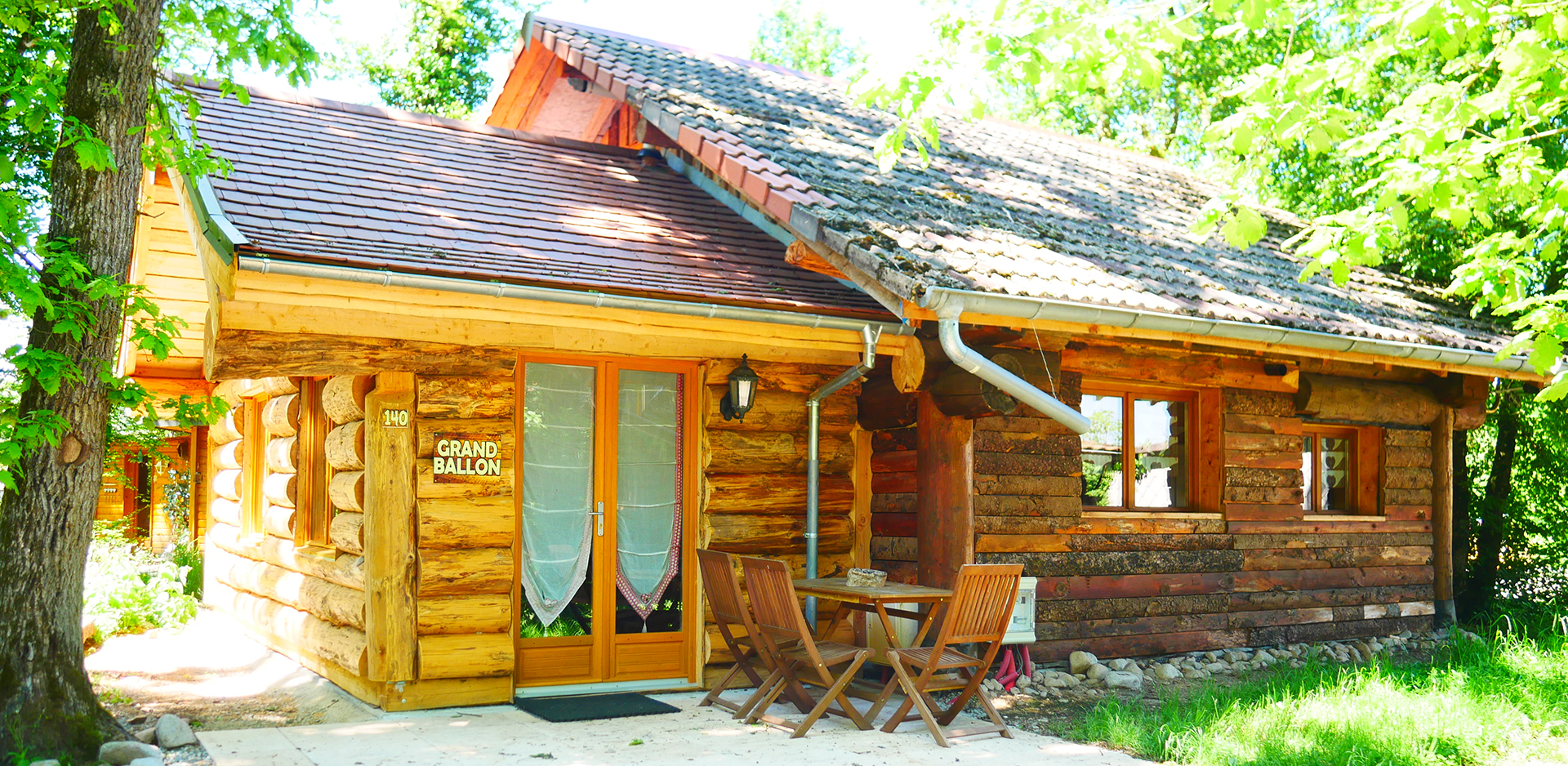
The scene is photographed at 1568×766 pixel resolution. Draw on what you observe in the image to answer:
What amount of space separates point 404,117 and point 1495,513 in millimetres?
9833

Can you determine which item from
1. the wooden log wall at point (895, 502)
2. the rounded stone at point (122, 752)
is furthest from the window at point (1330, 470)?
the rounded stone at point (122, 752)

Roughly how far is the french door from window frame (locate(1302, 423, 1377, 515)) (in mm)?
4992

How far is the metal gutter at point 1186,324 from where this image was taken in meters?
5.70

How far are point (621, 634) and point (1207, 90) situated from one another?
1496cm

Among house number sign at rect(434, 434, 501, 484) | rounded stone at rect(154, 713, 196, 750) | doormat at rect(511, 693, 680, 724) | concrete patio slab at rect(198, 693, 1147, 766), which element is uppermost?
house number sign at rect(434, 434, 501, 484)

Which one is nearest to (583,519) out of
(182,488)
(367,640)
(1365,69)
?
(367,640)

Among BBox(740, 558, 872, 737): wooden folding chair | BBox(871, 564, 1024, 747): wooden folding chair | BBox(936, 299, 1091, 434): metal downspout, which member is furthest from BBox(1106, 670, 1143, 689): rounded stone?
BBox(740, 558, 872, 737): wooden folding chair

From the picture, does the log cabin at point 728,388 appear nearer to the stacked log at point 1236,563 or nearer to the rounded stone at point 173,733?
the stacked log at point 1236,563

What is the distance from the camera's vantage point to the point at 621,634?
6.61 metres

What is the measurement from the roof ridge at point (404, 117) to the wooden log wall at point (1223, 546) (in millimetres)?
3444

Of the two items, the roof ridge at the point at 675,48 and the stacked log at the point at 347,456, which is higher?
the roof ridge at the point at 675,48

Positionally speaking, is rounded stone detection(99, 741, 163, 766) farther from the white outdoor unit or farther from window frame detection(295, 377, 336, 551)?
the white outdoor unit

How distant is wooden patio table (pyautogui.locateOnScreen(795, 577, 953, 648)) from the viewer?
5.74m

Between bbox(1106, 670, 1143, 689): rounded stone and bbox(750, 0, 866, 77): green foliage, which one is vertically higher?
bbox(750, 0, 866, 77): green foliage
